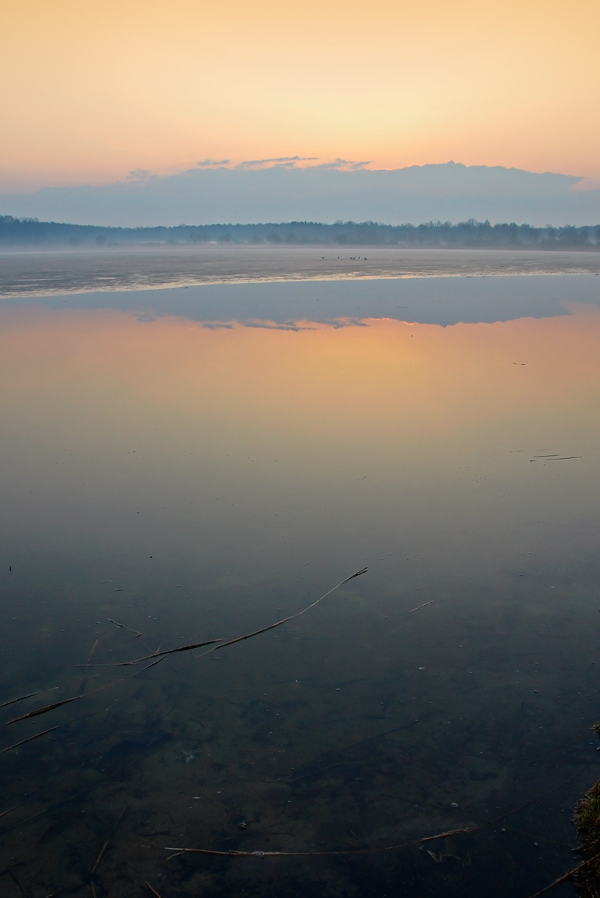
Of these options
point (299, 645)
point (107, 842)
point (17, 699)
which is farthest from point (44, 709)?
point (299, 645)

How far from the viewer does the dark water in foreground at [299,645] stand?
3.47 metres

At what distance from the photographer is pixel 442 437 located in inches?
378

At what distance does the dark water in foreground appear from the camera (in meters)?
3.47

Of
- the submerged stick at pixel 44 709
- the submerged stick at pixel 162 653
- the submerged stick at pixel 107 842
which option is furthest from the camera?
the submerged stick at pixel 162 653

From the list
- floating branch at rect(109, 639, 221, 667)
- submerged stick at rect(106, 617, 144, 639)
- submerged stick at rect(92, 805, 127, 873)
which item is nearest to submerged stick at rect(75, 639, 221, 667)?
floating branch at rect(109, 639, 221, 667)

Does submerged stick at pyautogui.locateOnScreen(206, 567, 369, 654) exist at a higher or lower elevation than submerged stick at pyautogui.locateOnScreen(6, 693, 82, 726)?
higher

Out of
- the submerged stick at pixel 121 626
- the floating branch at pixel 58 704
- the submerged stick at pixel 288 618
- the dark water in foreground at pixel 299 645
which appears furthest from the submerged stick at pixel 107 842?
the submerged stick at pixel 121 626

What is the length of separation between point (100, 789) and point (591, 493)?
608 centimetres

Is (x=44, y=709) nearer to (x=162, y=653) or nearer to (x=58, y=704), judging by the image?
(x=58, y=704)

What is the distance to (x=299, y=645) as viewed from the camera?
500 centimetres

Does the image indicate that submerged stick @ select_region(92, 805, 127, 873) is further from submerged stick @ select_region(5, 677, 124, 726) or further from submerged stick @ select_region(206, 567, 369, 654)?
submerged stick @ select_region(206, 567, 369, 654)

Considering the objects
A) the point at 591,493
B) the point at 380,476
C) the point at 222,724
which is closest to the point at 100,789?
the point at 222,724

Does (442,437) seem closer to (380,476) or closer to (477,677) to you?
(380,476)

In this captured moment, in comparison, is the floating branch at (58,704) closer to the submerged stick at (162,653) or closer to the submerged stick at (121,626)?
the submerged stick at (162,653)
